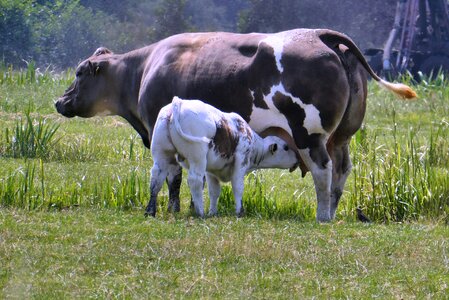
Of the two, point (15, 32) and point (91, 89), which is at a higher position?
point (91, 89)

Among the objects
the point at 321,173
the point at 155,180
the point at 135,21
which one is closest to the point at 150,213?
the point at 155,180

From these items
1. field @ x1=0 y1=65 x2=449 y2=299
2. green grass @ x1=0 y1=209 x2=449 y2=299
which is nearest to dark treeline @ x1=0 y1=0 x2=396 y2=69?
field @ x1=0 y1=65 x2=449 y2=299

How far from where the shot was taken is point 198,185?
388 inches

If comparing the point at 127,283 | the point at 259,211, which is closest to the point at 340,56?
the point at 259,211

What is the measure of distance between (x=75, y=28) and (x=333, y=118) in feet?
82.9

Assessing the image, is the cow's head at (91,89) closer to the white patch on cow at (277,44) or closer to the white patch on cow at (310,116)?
the white patch on cow at (277,44)

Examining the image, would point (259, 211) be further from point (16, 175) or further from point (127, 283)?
point (127, 283)

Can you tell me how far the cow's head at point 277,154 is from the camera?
10672mm

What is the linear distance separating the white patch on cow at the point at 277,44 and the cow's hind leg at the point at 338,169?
1.09m

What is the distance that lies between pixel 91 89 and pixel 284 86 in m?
2.91

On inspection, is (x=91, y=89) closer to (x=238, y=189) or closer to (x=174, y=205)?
(x=174, y=205)

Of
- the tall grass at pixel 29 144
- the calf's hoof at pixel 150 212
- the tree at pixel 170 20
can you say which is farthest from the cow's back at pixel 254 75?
the tree at pixel 170 20

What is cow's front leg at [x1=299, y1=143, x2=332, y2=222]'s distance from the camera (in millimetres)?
10180

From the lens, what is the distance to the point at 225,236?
8555 mm
